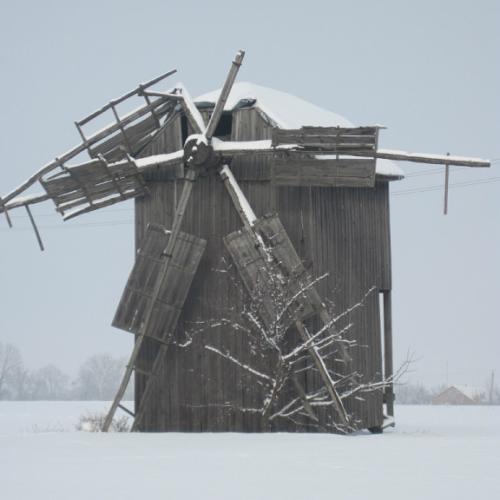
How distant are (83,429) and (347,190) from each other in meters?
8.04

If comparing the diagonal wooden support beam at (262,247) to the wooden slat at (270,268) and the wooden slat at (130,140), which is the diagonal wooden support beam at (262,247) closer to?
the wooden slat at (270,268)

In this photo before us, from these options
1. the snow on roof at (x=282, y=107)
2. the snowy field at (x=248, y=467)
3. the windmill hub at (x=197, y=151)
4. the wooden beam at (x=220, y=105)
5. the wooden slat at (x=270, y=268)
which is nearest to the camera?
the snowy field at (x=248, y=467)

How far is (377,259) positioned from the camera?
2327 cm

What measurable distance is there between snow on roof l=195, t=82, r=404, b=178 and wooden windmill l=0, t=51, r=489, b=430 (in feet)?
1.35

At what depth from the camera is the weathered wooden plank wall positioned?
2217cm

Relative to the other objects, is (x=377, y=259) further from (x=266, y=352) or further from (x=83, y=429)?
(x=83, y=429)

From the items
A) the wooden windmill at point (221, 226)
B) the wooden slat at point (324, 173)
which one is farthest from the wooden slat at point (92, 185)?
the wooden slat at point (324, 173)

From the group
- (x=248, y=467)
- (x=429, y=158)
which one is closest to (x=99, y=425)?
(x=429, y=158)

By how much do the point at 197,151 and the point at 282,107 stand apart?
8.83 ft

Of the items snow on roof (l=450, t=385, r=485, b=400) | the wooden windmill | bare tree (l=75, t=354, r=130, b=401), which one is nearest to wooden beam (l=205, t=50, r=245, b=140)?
the wooden windmill

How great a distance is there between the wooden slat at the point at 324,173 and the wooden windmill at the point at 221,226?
21mm

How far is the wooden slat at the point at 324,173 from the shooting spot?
2217cm

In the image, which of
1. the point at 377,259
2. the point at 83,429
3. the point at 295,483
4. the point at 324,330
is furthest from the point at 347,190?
the point at 295,483

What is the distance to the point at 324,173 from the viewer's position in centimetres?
2227
